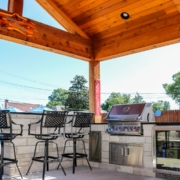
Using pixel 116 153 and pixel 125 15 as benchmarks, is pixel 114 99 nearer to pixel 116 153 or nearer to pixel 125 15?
pixel 125 15

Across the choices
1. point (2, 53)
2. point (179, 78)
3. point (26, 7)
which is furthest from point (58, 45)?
point (2, 53)

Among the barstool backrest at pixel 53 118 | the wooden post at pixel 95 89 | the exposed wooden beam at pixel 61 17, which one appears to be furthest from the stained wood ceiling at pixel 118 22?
the barstool backrest at pixel 53 118

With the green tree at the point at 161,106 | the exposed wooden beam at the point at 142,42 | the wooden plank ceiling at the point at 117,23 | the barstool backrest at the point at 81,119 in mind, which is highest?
the wooden plank ceiling at the point at 117,23

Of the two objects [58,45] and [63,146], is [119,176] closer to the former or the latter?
[63,146]

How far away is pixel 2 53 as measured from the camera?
13961 millimetres

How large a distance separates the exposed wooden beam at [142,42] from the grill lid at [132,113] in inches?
52.0

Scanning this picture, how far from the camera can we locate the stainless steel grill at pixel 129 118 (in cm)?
386

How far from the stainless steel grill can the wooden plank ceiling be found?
54.8 inches

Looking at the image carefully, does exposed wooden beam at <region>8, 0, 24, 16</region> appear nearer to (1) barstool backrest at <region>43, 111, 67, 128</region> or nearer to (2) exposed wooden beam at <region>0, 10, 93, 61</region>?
(2) exposed wooden beam at <region>0, 10, 93, 61</region>

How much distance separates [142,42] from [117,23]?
0.78m

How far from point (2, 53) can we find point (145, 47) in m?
11.6

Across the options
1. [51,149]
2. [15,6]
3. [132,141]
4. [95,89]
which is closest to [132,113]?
[132,141]

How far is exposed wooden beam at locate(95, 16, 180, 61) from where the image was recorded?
4.28m

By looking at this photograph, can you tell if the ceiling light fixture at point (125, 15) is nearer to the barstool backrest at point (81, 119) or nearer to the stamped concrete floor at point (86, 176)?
the barstool backrest at point (81, 119)
